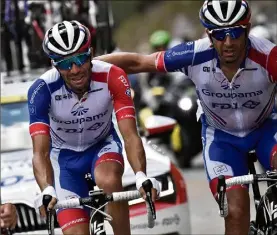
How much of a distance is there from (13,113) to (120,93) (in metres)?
3.34

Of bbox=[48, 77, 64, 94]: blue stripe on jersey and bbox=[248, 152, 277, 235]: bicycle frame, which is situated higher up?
bbox=[48, 77, 64, 94]: blue stripe on jersey

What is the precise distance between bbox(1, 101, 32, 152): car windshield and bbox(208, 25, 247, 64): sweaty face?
11.1 ft

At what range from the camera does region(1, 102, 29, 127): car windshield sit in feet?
37.2

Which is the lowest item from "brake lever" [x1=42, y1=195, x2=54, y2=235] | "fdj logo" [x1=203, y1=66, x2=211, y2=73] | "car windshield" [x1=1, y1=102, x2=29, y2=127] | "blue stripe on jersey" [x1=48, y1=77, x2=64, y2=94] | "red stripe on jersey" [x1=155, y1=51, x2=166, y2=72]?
"brake lever" [x1=42, y1=195, x2=54, y2=235]

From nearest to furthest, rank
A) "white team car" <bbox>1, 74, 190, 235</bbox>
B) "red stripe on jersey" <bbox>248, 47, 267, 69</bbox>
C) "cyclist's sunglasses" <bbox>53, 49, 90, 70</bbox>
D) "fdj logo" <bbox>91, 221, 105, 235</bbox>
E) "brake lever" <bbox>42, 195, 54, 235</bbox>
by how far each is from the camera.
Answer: "brake lever" <bbox>42, 195, 54, 235</bbox>
"fdj logo" <bbox>91, 221, 105, 235</bbox>
"cyclist's sunglasses" <bbox>53, 49, 90, 70</bbox>
"red stripe on jersey" <bbox>248, 47, 267, 69</bbox>
"white team car" <bbox>1, 74, 190, 235</bbox>

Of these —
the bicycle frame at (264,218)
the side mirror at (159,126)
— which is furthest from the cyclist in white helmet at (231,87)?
the side mirror at (159,126)

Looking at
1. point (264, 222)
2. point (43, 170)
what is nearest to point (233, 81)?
point (264, 222)

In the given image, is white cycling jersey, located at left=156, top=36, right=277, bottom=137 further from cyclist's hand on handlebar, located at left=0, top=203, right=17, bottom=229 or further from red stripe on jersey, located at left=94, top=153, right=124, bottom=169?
cyclist's hand on handlebar, located at left=0, top=203, right=17, bottom=229

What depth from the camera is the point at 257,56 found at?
327 inches

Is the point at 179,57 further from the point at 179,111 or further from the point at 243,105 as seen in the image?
the point at 179,111

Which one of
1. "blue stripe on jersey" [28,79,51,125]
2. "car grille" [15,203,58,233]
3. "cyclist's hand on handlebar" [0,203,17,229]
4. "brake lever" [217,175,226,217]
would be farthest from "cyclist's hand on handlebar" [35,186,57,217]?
"car grille" [15,203,58,233]

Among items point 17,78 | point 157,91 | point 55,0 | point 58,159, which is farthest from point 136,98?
point 58,159

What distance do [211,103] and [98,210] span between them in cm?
143

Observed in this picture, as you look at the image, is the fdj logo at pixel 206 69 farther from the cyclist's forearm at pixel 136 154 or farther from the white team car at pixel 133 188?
the white team car at pixel 133 188
